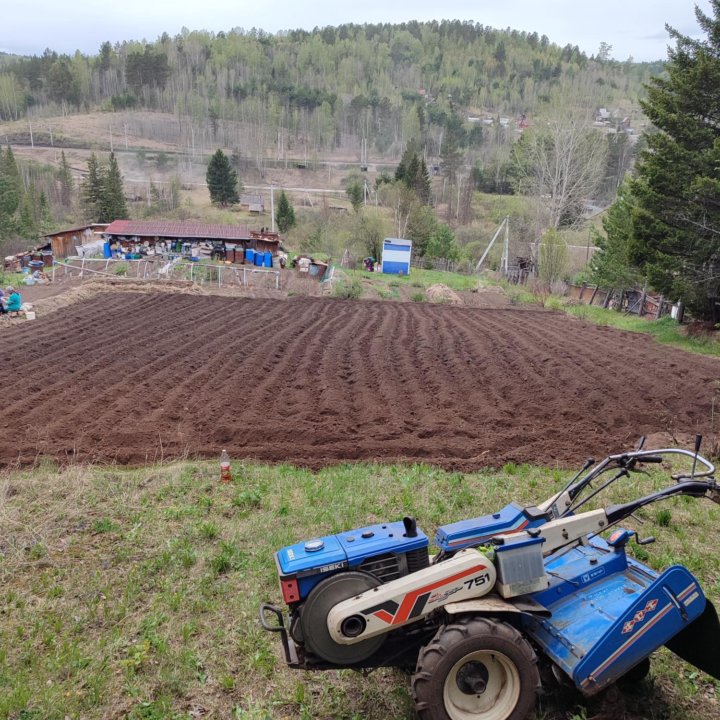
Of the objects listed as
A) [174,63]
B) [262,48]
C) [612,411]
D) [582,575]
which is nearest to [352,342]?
[612,411]

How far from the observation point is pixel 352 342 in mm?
18031

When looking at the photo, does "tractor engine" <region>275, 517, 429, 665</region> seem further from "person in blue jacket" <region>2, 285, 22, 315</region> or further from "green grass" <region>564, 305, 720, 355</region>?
"person in blue jacket" <region>2, 285, 22, 315</region>

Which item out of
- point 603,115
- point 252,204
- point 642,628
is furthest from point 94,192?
point 603,115

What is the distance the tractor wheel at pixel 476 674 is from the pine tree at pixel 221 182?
7629 cm

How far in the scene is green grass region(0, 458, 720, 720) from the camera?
4074 millimetres

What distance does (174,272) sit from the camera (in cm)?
3309

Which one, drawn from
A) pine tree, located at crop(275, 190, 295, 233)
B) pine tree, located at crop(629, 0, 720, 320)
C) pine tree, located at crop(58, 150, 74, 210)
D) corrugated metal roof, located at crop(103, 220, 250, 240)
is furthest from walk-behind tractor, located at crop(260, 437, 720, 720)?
pine tree, located at crop(58, 150, 74, 210)

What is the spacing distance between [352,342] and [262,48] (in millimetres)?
200870

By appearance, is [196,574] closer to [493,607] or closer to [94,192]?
[493,607]

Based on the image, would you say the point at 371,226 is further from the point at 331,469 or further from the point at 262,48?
the point at 262,48

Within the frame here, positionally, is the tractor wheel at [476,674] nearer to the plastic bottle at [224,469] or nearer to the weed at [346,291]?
the plastic bottle at [224,469]

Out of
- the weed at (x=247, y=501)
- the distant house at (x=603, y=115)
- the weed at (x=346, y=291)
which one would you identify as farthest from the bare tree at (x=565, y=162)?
the distant house at (x=603, y=115)

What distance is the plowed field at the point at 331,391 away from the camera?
31.8 feet

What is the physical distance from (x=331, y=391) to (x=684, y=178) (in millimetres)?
15352
